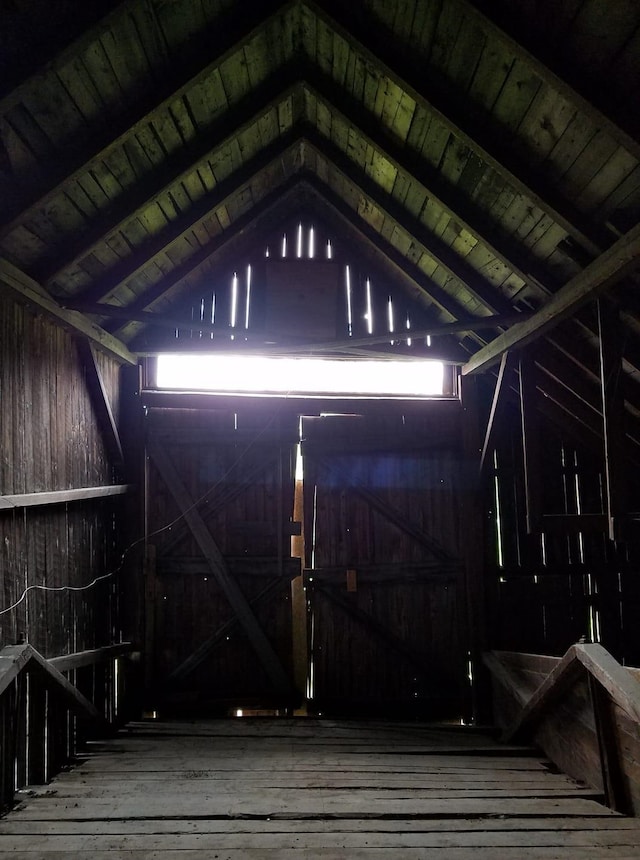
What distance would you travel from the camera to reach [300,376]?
6438 millimetres

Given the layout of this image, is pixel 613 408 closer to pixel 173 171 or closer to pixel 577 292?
pixel 577 292

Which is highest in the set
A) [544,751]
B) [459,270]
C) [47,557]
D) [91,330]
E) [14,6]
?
Answer: [14,6]

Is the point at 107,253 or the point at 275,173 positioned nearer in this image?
the point at 107,253

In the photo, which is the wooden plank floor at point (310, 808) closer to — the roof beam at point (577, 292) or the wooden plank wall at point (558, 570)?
the wooden plank wall at point (558, 570)

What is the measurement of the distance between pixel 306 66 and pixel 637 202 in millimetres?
2480

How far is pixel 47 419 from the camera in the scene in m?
4.29

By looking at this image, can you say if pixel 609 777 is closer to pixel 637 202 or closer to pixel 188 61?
pixel 637 202

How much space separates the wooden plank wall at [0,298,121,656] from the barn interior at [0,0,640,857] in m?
0.03

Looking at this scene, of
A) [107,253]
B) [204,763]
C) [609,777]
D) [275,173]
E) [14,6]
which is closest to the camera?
[14,6]

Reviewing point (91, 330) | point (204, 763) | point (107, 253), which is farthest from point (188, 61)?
point (204, 763)

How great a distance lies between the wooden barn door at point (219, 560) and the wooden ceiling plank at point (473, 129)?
11.4 feet

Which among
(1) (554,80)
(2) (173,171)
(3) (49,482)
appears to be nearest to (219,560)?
(3) (49,482)

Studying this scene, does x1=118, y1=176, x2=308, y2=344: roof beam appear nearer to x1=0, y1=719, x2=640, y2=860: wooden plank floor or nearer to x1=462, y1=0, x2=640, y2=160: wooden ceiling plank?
x1=462, y1=0, x2=640, y2=160: wooden ceiling plank

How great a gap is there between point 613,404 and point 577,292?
83cm
